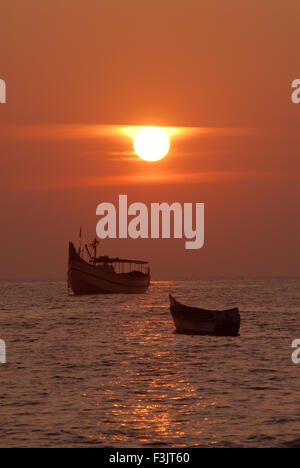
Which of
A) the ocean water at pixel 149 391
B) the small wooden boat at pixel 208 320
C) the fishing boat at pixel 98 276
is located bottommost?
the ocean water at pixel 149 391

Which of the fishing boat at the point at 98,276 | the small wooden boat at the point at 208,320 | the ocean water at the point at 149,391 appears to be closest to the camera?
the ocean water at the point at 149,391

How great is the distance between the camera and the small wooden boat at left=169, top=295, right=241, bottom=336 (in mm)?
61844

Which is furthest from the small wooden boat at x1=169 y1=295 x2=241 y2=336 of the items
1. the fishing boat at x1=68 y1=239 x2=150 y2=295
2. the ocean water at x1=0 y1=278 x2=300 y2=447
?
the fishing boat at x1=68 y1=239 x2=150 y2=295

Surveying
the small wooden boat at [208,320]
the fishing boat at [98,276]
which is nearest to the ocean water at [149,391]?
the small wooden boat at [208,320]

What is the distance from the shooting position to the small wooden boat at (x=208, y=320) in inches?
2435

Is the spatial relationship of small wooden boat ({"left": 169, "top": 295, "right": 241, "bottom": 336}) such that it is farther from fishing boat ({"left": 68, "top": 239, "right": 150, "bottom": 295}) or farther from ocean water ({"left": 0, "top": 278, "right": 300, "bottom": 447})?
fishing boat ({"left": 68, "top": 239, "right": 150, "bottom": 295})

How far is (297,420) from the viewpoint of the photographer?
92.1 feet

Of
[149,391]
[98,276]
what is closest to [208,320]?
[149,391]

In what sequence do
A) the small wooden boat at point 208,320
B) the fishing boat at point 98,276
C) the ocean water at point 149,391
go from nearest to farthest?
the ocean water at point 149,391
the small wooden boat at point 208,320
the fishing boat at point 98,276

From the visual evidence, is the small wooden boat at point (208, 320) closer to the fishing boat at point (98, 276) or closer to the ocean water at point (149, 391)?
the ocean water at point (149, 391)

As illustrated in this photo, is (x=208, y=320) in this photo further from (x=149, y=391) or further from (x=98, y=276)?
(x=98, y=276)

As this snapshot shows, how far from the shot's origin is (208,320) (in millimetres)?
61781
